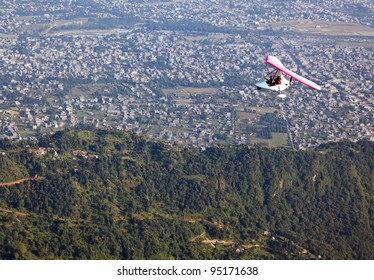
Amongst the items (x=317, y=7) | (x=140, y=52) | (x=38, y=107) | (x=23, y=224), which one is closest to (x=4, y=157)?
(x=23, y=224)

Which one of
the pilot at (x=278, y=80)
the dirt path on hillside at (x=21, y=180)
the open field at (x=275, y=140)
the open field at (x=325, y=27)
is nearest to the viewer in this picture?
the pilot at (x=278, y=80)

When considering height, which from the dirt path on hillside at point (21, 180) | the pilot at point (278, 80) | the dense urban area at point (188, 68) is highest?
the pilot at point (278, 80)

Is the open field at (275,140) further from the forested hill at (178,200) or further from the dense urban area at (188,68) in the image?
the forested hill at (178,200)

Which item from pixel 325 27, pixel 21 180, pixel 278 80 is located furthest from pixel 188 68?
pixel 278 80

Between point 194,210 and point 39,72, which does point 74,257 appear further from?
point 39,72

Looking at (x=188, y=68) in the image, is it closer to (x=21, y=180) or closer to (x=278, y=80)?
(x=21, y=180)

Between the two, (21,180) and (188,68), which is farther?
(188,68)

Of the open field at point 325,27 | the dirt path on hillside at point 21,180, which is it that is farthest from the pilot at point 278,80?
the open field at point 325,27

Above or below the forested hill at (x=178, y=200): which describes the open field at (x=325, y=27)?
below
